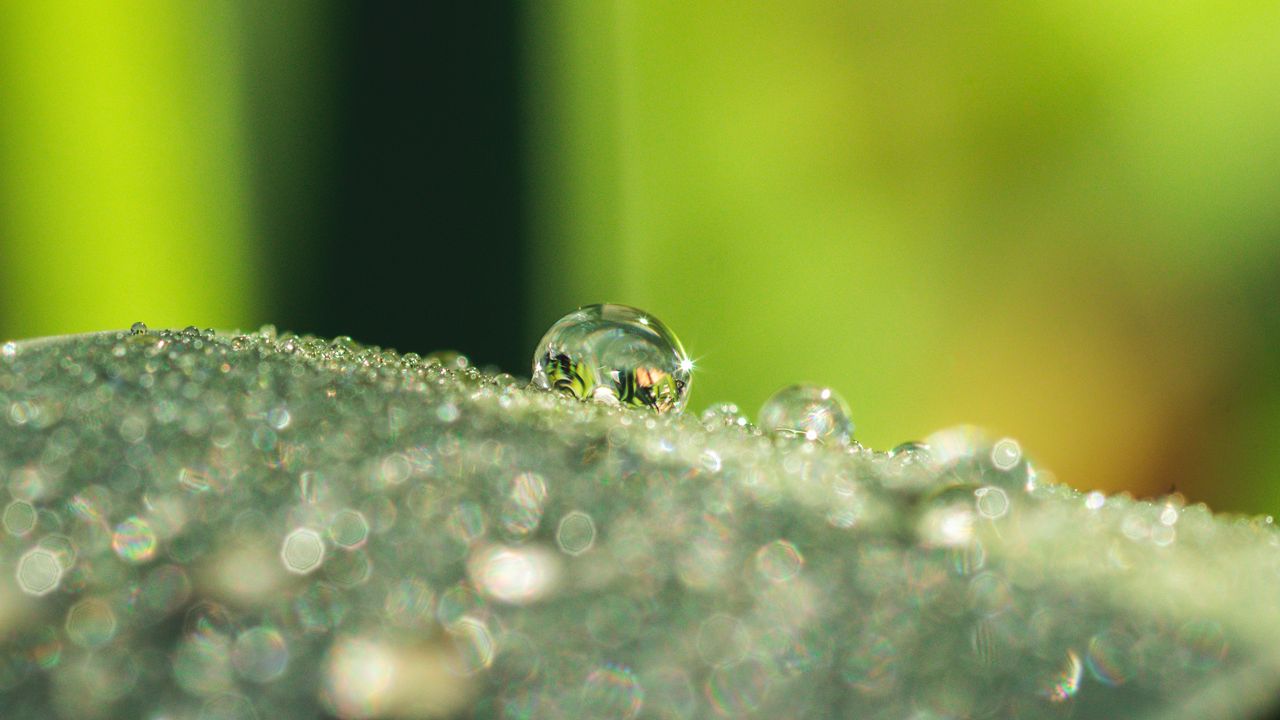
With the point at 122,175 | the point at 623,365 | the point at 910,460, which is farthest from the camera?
the point at 122,175

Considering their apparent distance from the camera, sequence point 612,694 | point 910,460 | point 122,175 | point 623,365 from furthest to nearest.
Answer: point 122,175
point 623,365
point 910,460
point 612,694

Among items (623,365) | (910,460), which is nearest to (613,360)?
(623,365)

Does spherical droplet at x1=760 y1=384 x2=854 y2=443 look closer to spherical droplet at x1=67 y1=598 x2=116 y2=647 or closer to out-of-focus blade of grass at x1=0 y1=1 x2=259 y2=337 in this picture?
spherical droplet at x1=67 y1=598 x2=116 y2=647

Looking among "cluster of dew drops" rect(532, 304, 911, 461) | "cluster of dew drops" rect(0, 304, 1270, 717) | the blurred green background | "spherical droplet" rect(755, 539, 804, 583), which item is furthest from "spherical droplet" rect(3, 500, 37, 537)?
the blurred green background

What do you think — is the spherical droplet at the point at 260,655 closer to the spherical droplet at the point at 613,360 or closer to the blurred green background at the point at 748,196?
the spherical droplet at the point at 613,360

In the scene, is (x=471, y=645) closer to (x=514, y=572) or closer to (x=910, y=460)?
(x=514, y=572)

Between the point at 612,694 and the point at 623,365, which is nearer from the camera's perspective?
the point at 612,694

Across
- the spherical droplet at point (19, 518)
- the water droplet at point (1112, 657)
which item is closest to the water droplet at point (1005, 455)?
the water droplet at point (1112, 657)
